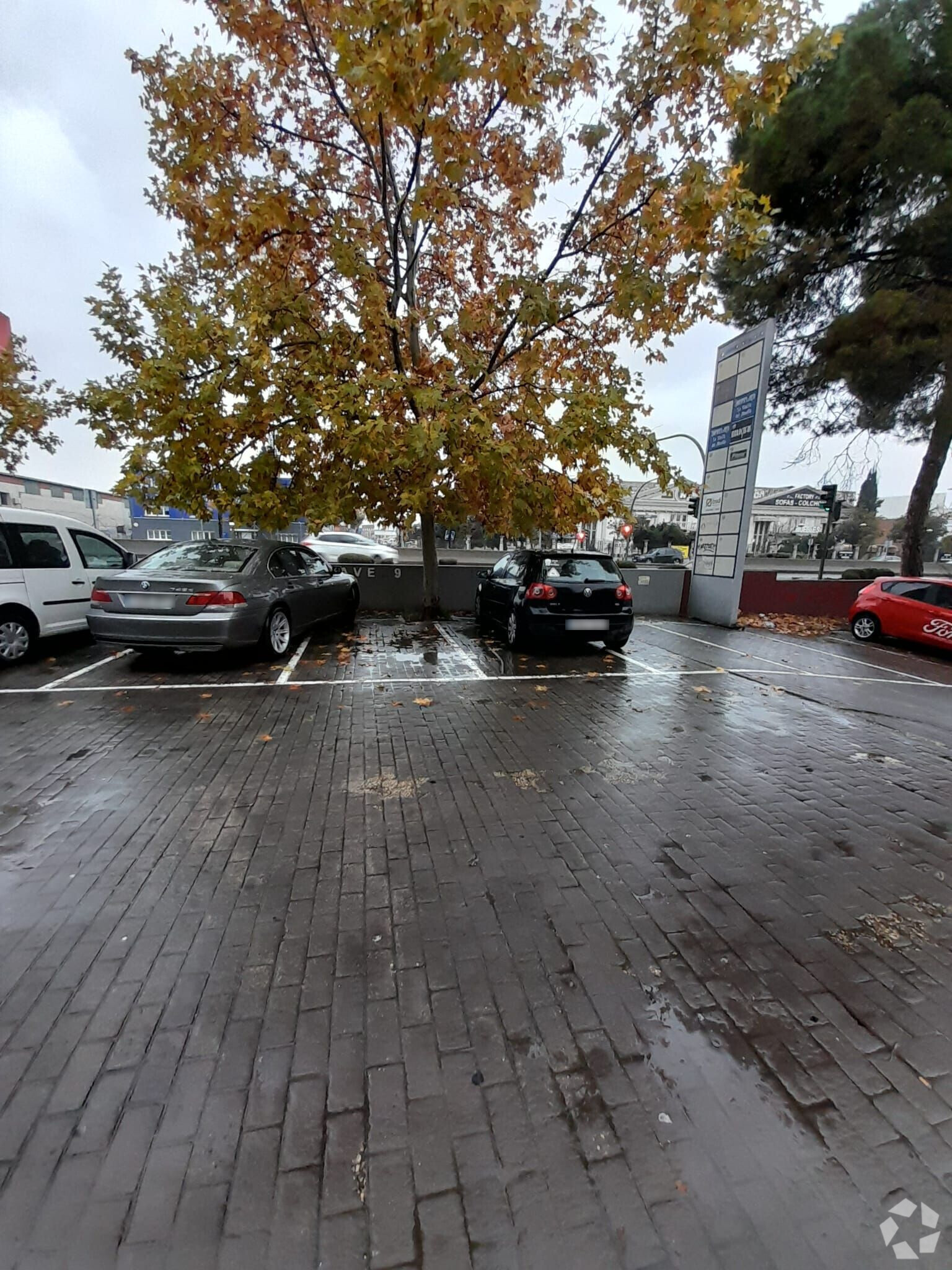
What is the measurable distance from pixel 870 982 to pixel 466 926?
171cm

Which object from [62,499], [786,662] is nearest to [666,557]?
[786,662]

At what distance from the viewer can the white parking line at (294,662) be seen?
6720 millimetres

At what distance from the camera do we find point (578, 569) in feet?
26.4

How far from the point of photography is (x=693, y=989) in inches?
88.8

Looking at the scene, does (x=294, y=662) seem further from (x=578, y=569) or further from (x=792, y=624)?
(x=792, y=624)

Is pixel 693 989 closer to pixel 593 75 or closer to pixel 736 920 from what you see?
pixel 736 920

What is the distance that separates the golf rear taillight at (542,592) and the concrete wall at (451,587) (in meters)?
6.26

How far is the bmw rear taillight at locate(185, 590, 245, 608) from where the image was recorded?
6461 millimetres

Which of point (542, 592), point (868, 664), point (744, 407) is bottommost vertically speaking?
point (868, 664)

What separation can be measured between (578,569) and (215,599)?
4.81 m

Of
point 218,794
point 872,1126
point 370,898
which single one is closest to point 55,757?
point 218,794

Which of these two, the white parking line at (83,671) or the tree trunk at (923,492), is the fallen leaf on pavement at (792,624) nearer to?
the tree trunk at (923,492)

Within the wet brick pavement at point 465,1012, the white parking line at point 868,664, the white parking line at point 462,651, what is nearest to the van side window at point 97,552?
the wet brick pavement at point 465,1012

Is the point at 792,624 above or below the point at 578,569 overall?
below
